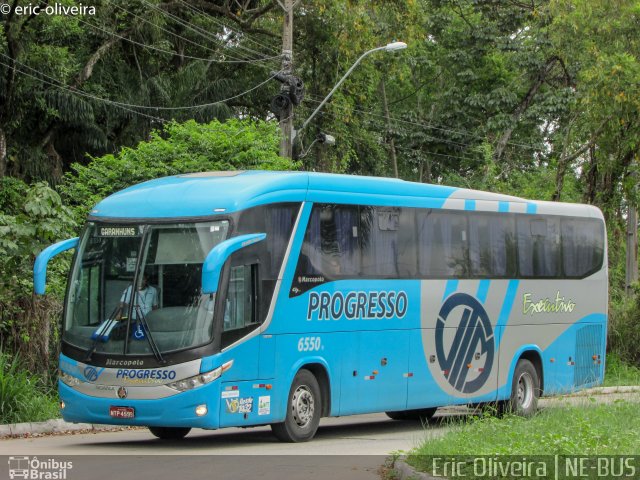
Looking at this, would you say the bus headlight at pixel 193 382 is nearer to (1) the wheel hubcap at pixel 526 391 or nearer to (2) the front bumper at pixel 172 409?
(2) the front bumper at pixel 172 409

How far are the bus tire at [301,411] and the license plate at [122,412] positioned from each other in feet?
6.90

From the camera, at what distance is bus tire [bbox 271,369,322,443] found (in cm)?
1462

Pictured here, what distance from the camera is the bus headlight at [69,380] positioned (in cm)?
1393

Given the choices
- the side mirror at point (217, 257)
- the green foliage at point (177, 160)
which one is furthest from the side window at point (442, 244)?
the green foliage at point (177, 160)

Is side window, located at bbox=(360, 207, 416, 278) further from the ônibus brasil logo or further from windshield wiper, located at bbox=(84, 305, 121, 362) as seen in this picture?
windshield wiper, located at bbox=(84, 305, 121, 362)

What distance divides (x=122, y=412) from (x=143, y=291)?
1.52m

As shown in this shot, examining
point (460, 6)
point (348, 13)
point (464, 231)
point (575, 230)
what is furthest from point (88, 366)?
point (460, 6)

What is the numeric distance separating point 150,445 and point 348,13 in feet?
72.1

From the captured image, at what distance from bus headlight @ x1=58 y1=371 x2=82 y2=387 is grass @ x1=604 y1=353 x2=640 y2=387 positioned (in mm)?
15124

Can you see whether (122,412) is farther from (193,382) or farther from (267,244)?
(267,244)

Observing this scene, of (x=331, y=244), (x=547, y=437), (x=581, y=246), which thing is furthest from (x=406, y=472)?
(x=581, y=246)

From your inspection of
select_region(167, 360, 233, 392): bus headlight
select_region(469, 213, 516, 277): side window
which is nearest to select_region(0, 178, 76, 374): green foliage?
select_region(167, 360, 233, 392): bus headlight

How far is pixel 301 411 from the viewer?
14.8m

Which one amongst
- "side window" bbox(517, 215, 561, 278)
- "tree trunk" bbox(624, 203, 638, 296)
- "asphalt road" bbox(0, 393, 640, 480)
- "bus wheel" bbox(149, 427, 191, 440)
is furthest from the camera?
"tree trunk" bbox(624, 203, 638, 296)
